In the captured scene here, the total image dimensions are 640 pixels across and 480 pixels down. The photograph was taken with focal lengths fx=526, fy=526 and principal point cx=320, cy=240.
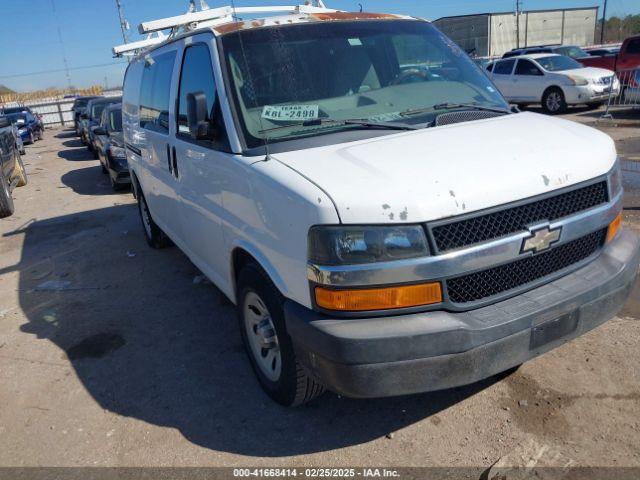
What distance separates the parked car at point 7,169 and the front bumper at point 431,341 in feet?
27.9

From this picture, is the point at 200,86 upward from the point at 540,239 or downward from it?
upward

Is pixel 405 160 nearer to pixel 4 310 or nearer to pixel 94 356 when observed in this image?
pixel 94 356

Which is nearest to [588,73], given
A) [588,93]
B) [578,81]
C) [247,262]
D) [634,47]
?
[578,81]

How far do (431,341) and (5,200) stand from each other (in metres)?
9.16

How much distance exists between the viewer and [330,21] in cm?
360

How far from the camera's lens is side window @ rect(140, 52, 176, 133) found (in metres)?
4.48

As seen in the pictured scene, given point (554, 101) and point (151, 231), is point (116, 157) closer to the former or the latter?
point (151, 231)

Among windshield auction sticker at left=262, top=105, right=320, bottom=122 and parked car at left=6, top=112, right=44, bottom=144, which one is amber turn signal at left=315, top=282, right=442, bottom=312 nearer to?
windshield auction sticker at left=262, top=105, right=320, bottom=122

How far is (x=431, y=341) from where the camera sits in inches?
90.4

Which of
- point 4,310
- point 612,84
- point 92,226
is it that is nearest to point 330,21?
point 4,310

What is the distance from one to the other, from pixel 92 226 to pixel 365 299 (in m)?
7.01

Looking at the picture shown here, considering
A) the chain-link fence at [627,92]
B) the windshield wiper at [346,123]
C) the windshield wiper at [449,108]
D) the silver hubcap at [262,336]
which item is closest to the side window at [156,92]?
the windshield wiper at [346,123]

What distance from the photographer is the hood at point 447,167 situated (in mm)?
2281

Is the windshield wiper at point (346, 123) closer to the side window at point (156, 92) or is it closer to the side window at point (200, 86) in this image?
the side window at point (200, 86)
